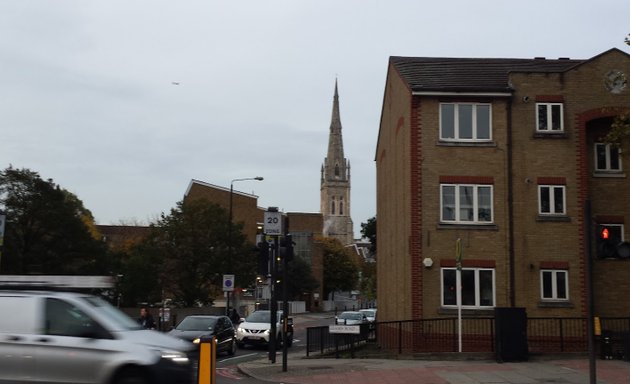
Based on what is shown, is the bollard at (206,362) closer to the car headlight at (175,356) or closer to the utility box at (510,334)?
the car headlight at (175,356)

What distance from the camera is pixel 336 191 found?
185 meters

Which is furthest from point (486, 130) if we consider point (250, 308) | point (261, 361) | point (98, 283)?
point (250, 308)

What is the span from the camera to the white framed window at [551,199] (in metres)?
26.4

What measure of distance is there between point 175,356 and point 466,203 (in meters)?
17.6

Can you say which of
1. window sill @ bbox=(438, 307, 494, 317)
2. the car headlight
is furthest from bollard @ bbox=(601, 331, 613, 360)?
the car headlight

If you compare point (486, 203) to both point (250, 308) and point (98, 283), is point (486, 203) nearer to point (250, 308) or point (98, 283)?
point (98, 283)

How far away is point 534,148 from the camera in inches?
1043

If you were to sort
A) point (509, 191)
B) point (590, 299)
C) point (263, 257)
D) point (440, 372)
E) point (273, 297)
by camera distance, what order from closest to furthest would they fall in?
1. point (590, 299)
2. point (440, 372)
3. point (263, 257)
4. point (273, 297)
5. point (509, 191)

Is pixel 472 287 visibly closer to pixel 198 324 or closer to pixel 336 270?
pixel 198 324

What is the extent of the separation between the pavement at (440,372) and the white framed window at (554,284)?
4.17 metres

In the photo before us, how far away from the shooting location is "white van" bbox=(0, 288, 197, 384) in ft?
33.7

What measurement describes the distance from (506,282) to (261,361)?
8.93m

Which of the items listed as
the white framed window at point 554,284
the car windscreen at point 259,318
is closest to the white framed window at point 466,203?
the white framed window at point 554,284

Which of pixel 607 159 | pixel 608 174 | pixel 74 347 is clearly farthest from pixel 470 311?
pixel 74 347
